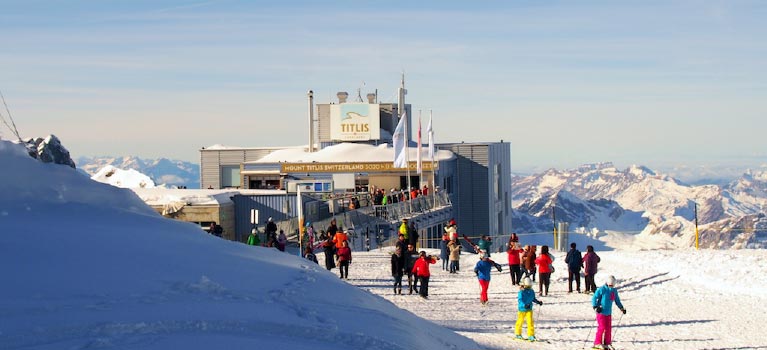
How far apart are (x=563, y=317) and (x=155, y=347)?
12235mm

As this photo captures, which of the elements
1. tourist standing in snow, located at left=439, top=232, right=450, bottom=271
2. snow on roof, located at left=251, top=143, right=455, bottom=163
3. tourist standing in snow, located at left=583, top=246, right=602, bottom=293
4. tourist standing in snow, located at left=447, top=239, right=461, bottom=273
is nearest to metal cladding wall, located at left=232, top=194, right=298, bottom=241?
tourist standing in snow, located at left=439, top=232, right=450, bottom=271

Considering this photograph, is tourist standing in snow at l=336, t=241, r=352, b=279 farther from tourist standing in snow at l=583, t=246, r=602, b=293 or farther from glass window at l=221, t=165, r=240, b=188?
glass window at l=221, t=165, r=240, b=188

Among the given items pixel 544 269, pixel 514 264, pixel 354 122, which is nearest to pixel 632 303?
pixel 544 269

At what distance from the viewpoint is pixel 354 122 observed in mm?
67375

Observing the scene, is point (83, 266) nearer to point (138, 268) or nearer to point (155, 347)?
point (138, 268)

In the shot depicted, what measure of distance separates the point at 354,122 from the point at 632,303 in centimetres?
4619

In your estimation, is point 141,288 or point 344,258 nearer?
point 141,288

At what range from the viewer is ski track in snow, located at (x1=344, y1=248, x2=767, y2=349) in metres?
17.3

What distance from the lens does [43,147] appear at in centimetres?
1448

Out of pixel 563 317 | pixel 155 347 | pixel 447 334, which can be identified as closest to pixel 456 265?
pixel 563 317

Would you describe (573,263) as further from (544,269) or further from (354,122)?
(354,122)

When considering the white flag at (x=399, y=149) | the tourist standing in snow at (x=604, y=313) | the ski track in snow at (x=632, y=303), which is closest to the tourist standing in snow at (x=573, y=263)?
the ski track in snow at (x=632, y=303)

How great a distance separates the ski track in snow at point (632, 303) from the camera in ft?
56.9

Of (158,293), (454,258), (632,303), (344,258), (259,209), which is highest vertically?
(259,209)
